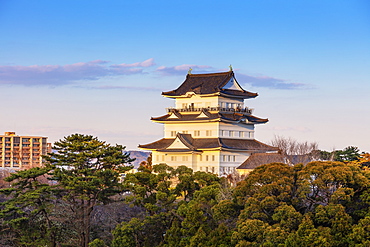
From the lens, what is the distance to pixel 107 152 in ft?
104

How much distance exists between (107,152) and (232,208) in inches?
334

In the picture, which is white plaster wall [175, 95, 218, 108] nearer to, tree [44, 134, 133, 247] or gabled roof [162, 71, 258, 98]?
gabled roof [162, 71, 258, 98]

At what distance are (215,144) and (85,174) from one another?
14.7 metres

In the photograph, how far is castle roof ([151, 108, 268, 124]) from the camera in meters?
44.3

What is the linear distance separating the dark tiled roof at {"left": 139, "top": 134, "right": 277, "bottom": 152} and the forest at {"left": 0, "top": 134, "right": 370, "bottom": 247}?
11.4 m

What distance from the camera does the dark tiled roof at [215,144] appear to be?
43812 mm

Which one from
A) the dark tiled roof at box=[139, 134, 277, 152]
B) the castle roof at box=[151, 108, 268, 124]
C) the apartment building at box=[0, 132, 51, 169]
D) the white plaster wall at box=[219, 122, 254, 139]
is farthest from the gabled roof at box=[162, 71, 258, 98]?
the apartment building at box=[0, 132, 51, 169]

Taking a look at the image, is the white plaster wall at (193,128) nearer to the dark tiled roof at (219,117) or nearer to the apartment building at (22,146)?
the dark tiled roof at (219,117)

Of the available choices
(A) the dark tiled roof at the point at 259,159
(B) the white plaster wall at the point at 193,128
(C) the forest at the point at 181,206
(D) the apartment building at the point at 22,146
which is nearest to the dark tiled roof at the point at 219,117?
(B) the white plaster wall at the point at 193,128

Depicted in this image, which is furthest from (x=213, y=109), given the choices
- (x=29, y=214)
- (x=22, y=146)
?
(x=22, y=146)

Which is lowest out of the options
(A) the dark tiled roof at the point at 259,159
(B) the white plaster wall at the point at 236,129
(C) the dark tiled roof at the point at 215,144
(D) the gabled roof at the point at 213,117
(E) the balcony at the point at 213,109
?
(A) the dark tiled roof at the point at 259,159

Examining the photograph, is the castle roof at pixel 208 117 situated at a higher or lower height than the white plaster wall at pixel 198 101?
lower

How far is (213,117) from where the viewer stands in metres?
44.1

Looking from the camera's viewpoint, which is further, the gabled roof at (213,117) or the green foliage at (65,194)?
the gabled roof at (213,117)
